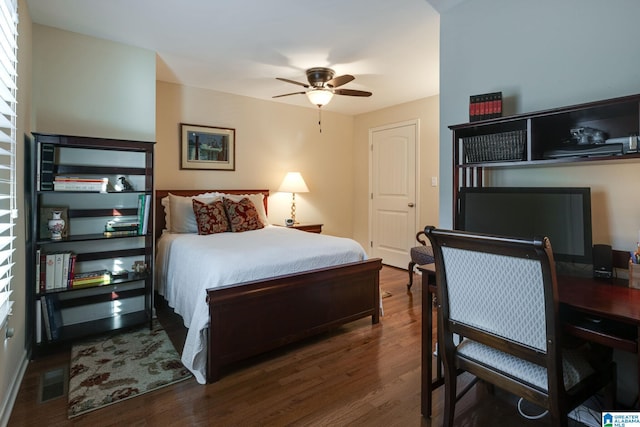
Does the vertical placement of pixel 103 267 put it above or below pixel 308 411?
above

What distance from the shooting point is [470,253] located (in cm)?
134

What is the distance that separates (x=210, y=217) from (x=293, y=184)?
1.48m

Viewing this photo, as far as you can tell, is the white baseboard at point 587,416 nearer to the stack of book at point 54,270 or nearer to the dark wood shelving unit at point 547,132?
the dark wood shelving unit at point 547,132

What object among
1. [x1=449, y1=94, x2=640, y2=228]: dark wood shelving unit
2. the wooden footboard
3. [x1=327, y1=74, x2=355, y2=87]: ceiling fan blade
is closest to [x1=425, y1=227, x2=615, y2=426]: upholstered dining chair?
[x1=449, y1=94, x2=640, y2=228]: dark wood shelving unit

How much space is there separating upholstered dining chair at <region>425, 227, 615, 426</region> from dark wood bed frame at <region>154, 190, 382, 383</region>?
1150mm

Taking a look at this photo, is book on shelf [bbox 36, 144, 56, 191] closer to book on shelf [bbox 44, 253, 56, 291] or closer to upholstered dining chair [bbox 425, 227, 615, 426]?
book on shelf [bbox 44, 253, 56, 291]

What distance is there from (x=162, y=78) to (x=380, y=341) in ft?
11.4

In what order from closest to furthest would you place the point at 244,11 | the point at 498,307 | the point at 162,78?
the point at 498,307, the point at 244,11, the point at 162,78

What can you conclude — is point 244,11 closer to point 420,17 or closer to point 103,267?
point 420,17

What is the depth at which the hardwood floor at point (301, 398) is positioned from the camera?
5.73 feet

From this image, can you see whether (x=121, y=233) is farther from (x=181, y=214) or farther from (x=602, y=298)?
(x=602, y=298)

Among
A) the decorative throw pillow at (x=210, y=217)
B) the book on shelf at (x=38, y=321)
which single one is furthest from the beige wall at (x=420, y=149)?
the book on shelf at (x=38, y=321)

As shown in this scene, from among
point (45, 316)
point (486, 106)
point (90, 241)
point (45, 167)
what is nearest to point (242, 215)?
point (90, 241)

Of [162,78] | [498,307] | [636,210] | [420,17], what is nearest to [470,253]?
[498,307]
